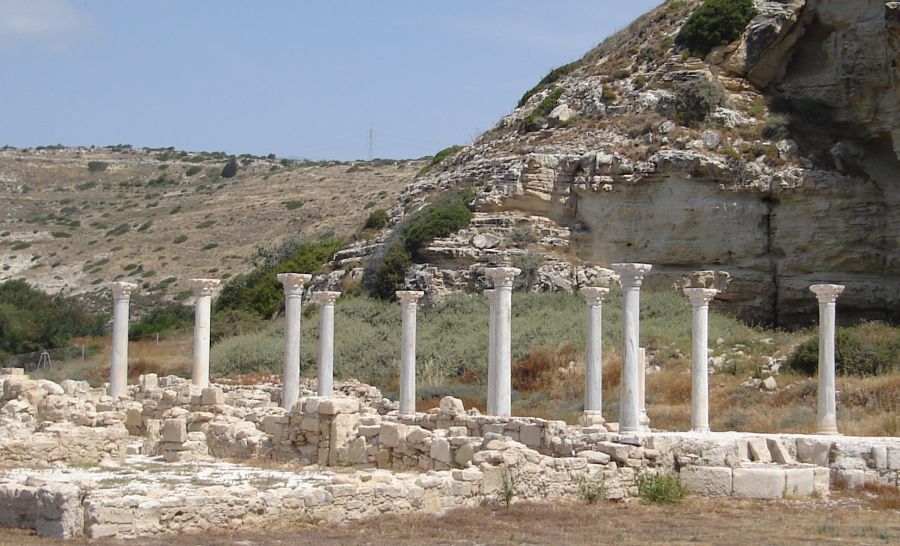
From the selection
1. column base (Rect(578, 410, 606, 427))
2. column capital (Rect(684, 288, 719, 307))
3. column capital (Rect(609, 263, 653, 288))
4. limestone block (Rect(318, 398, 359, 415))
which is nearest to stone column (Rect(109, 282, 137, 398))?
limestone block (Rect(318, 398, 359, 415))

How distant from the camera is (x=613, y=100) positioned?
52469mm

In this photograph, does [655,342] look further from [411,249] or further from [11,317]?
[11,317]

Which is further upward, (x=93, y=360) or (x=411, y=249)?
(x=411, y=249)

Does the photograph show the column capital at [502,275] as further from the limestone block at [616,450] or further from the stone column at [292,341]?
the limestone block at [616,450]

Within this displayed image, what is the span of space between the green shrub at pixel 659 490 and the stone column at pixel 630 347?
13.1 feet

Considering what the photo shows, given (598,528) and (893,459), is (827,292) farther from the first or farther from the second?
(598,528)

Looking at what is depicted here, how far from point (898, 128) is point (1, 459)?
33.5 m

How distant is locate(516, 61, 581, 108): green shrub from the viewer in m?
61.4

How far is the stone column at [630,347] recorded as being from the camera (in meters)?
23.2

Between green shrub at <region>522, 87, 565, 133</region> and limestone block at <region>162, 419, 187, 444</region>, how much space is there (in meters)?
32.1

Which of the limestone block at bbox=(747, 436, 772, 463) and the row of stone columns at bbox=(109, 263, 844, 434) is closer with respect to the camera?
the limestone block at bbox=(747, 436, 772, 463)

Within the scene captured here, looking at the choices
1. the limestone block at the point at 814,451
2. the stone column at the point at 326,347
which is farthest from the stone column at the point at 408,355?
the limestone block at the point at 814,451

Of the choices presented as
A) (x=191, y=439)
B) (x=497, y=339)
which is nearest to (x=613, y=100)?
(x=497, y=339)

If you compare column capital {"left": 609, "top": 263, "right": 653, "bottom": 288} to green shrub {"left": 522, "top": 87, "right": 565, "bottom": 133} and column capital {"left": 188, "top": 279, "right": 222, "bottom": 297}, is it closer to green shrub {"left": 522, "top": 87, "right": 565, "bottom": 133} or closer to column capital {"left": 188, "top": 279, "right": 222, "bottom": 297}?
column capital {"left": 188, "top": 279, "right": 222, "bottom": 297}
